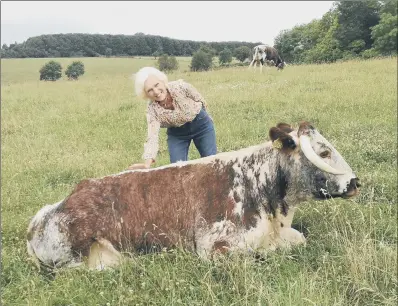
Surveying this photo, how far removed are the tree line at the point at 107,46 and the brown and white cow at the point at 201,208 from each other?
597 centimetres

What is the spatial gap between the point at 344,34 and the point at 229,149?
286 inches

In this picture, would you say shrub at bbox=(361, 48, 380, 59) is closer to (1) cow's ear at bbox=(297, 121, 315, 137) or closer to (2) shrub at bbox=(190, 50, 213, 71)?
(2) shrub at bbox=(190, 50, 213, 71)

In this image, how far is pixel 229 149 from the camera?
9641 millimetres

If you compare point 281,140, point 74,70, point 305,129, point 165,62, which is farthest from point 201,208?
point 74,70

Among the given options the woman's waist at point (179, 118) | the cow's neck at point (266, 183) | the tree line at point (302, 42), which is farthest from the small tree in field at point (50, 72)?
the cow's neck at point (266, 183)

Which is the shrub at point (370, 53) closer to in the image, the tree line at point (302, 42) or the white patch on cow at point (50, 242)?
the tree line at point (302, 42)

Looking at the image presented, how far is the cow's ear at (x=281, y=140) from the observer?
514 cm

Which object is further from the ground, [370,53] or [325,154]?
[370,53]

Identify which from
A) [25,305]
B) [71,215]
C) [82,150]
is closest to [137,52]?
[82,150]

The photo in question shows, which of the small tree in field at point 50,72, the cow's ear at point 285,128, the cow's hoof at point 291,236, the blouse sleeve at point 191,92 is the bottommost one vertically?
the cow's hoof at point 291,236

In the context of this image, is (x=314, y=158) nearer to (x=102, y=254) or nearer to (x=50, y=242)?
(x=102, y=254)

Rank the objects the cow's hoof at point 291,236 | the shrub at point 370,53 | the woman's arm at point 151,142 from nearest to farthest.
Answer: the cow's hoof at point 291,236 < the woman's arm at point 151,142 < the shrub at point 370,53

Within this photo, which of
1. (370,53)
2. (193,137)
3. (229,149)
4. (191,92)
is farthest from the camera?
(370,53)

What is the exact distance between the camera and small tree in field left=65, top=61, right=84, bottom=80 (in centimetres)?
2364
